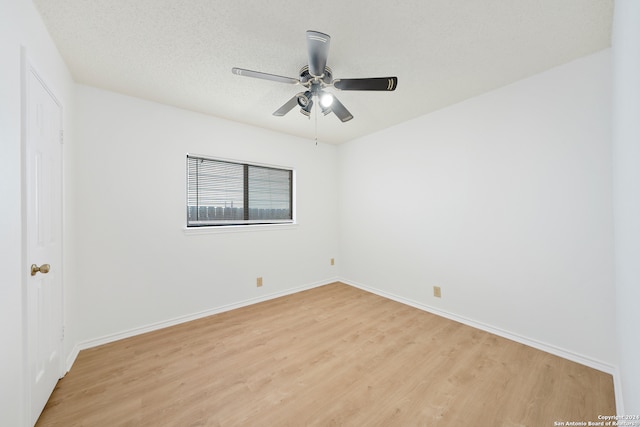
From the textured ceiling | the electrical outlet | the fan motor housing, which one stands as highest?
the textured ceiling

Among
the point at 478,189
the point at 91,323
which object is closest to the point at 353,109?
the point at 478,189

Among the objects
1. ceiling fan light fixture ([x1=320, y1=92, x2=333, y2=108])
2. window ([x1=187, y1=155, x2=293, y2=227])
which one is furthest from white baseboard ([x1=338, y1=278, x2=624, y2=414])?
ceiling fan light fixture ([x1=320, y1=92, x2=333, y2=108])

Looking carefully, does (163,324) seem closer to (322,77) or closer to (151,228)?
(151,228)

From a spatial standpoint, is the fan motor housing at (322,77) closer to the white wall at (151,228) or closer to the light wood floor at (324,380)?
the white wall at (151,228)

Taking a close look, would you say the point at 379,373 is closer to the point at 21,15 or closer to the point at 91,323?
the point at 91,323

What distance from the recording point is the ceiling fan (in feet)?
4.63

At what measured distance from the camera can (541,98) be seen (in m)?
2.10

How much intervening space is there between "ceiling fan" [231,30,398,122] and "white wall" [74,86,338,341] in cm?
130

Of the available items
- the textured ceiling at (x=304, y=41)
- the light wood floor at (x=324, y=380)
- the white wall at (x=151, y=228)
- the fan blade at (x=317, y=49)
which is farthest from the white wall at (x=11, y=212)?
the fan blade at (x=317, y=49)

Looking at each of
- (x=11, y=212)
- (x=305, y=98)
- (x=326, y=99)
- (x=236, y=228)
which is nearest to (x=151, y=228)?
(x=236, y=228)

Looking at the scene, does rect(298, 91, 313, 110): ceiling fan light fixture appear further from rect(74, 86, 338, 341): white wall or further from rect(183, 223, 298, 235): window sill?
rect(183, 223, 298, 235): window sill

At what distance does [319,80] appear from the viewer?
1.81 meters

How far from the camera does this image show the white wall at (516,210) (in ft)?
6.09

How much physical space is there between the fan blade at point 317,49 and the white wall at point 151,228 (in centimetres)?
186
